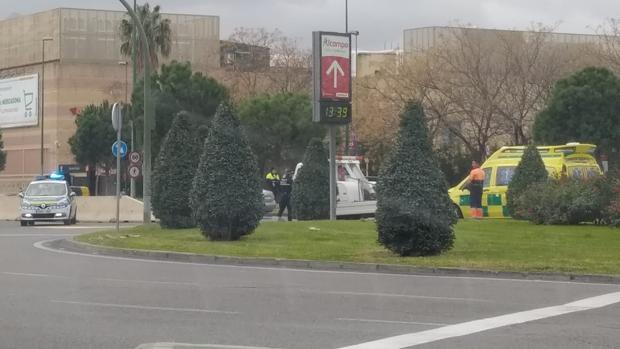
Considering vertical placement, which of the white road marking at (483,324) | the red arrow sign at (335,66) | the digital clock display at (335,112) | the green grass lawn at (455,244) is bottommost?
the white road marking at (483,324)

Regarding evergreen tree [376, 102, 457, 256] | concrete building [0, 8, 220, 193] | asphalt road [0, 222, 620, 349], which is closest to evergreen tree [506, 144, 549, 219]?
evergreen tree [376, 102, 457, 256]

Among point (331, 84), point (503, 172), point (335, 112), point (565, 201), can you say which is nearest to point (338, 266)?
point (565, 201)

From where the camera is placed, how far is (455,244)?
20.0 meters

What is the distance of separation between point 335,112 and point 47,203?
12.5 metres

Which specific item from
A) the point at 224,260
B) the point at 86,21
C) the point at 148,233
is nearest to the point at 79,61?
the point at 86,21

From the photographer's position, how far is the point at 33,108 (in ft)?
290

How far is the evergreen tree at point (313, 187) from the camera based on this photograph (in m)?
28.8

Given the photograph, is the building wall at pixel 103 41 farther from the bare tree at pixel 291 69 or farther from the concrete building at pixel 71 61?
the bare tree at pixel 291 69

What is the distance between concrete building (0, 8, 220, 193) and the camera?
278 feet

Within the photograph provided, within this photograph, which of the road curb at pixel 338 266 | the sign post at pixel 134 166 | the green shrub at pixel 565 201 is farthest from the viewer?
the sign post at pixel 134 166

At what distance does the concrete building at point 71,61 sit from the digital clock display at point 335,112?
56.1 metres

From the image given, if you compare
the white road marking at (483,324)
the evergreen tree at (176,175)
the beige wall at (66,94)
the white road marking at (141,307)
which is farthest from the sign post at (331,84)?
the beige wall at (66,94)

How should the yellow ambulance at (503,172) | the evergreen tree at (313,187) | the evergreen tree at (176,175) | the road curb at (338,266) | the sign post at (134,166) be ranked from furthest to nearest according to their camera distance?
the sign post at (134,166)
the evergreen tree at (313,187)
the yellow ambulance at (503,172)
the evergreen tree at (176,175)
the road curb at (338,266)

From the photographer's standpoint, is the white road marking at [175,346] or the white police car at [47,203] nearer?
the white road marking at [175,346]
